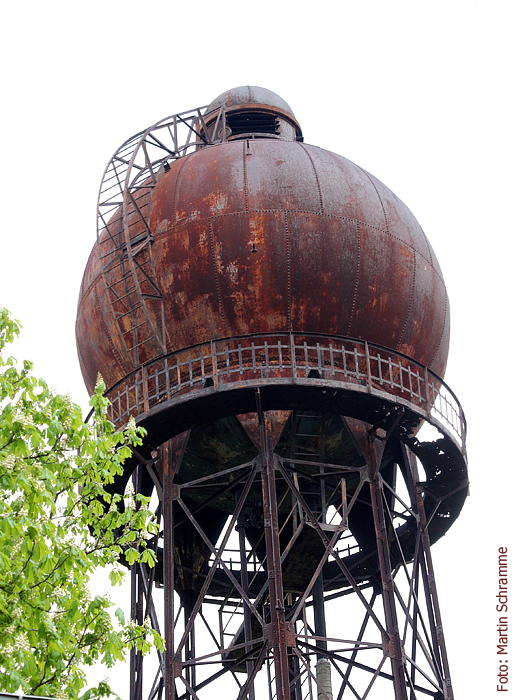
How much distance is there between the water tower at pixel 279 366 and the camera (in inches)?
561

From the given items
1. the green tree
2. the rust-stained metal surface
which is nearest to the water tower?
the rust-stained metal surface

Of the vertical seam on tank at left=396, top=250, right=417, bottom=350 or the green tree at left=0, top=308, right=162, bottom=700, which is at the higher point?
the vertical seam on tank at left=396, top=250, right=417, bottom=350

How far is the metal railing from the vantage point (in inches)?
560

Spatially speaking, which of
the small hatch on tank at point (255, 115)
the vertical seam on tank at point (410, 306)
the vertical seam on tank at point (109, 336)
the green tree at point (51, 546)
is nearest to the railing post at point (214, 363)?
the vertical seam on tank at point (109, 336)

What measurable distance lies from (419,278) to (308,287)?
2.25 m

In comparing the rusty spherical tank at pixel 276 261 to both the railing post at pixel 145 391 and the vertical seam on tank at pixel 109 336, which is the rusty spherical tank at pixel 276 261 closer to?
the vertical seam on tank at pixel 109 336

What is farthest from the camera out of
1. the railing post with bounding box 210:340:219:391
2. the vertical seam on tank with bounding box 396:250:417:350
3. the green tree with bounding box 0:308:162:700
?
the vertical seam on tank with bounding box 396:250:417:350

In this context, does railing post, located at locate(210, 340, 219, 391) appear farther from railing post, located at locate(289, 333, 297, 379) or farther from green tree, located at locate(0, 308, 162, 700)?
green tree, located at locate(0, 308, 162, 700)

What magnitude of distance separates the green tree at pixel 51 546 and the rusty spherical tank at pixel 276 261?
21.0 ft

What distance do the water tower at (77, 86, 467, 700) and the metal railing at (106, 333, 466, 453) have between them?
1.5 inches

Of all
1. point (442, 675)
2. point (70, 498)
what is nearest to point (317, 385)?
point (442, 675)

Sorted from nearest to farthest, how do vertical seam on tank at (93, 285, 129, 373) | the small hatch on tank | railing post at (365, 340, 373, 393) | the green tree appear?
the green tree < railing post at (365, 340, 373, 393) < vertical seam on tank at (93, 285, 129, 373) < the small hatch on tank

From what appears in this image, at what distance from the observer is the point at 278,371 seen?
1477 cm

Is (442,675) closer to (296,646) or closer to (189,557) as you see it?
(296,646)
